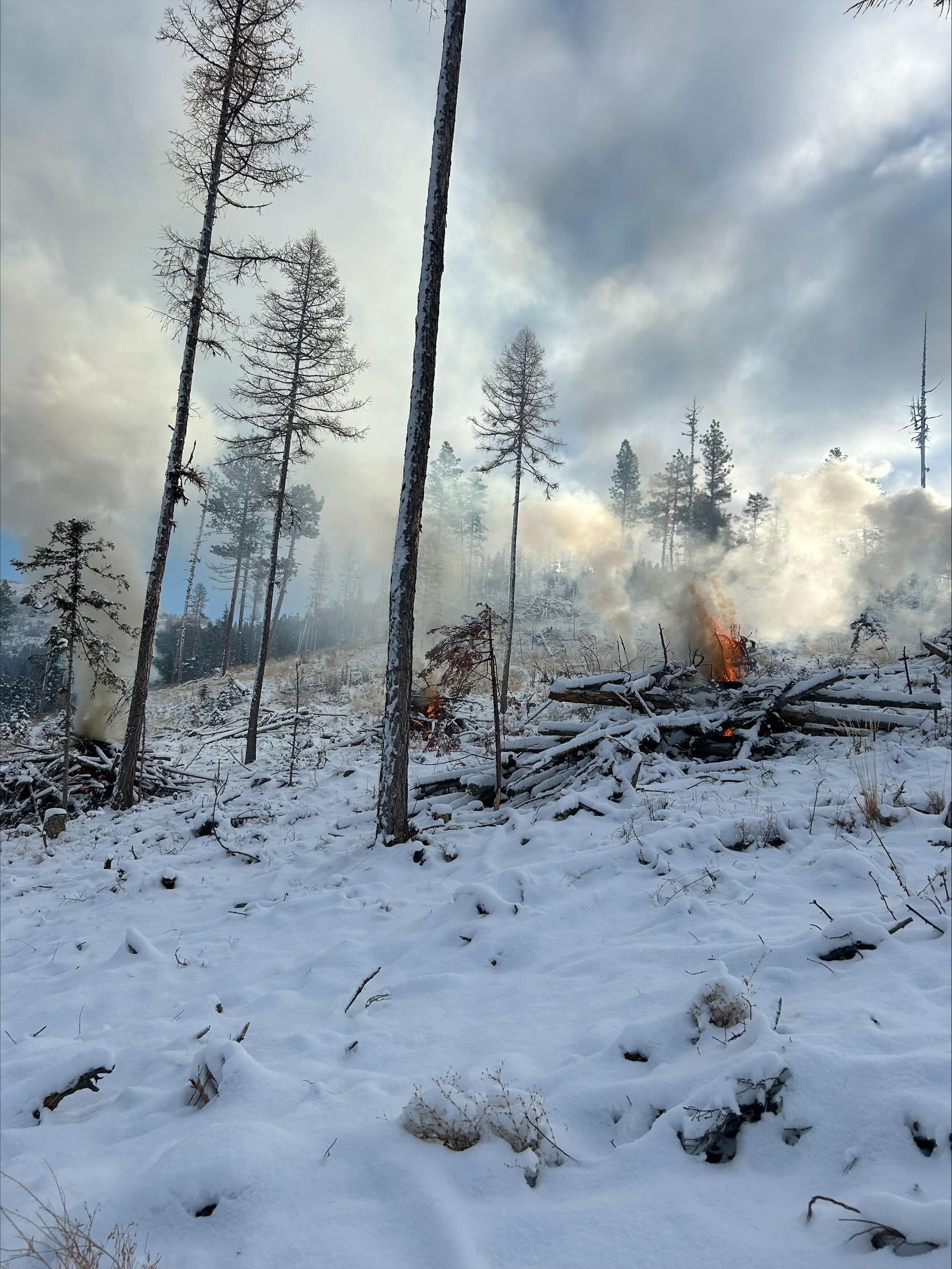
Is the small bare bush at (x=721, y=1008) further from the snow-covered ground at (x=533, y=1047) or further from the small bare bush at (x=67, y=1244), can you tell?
the small bare bush at (x=67, y=1244)

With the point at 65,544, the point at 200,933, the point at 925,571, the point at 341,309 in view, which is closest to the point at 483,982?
the point at 200,933

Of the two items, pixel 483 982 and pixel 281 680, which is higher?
pixel 281 680

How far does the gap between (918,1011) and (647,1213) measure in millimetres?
1418

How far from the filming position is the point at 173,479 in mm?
10688

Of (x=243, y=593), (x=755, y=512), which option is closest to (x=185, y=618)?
(x=243, y=593)

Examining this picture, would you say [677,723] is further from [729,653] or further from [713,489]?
[713,489]

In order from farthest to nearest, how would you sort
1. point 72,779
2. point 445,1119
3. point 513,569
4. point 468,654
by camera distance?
point 513,569 → point 72,779 → point 468,654 → point 445,1119

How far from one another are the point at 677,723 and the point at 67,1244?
7054 mm

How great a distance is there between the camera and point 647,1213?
1.70 metres

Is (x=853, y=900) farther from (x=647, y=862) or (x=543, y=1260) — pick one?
(x=543, y=1260)

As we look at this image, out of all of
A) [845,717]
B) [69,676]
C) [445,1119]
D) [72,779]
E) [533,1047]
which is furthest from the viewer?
[72,779]

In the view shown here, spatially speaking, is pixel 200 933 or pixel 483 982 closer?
pixel 483 982

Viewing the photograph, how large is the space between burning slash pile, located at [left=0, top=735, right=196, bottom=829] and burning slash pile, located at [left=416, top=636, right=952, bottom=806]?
6869 millimetres

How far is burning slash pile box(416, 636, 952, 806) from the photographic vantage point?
7066 mm
